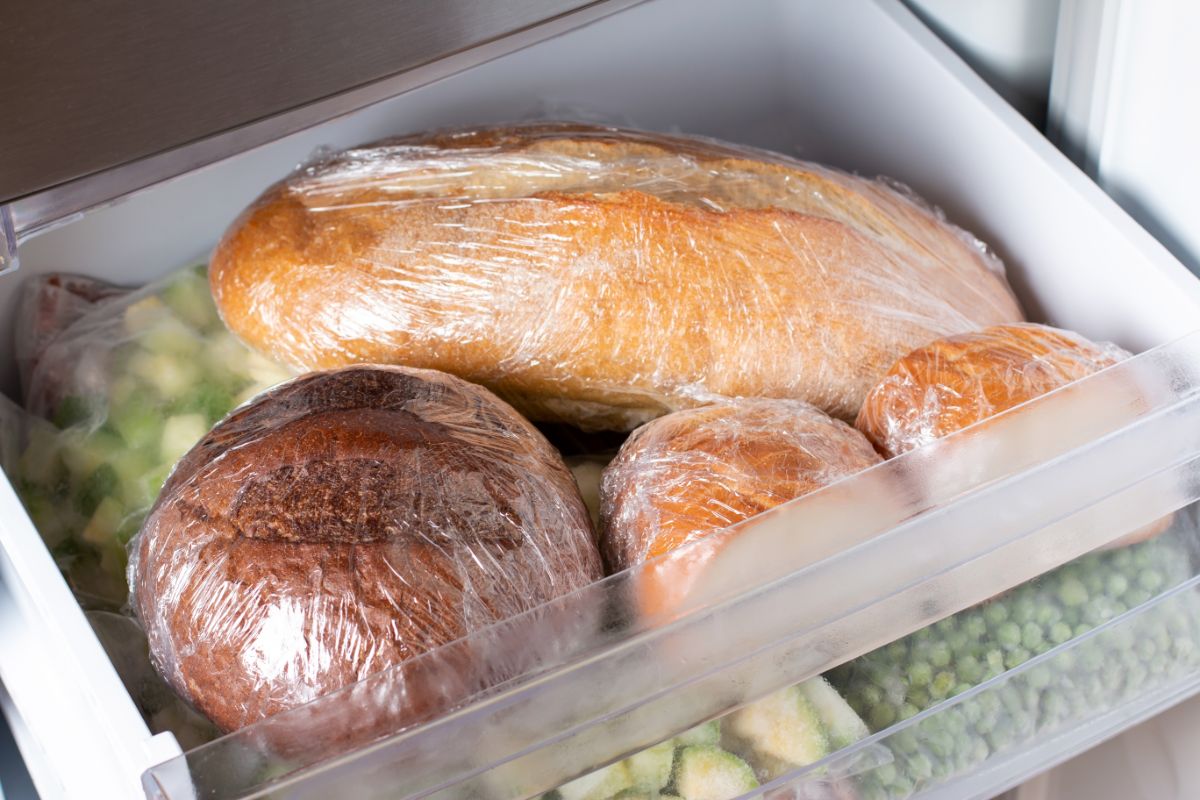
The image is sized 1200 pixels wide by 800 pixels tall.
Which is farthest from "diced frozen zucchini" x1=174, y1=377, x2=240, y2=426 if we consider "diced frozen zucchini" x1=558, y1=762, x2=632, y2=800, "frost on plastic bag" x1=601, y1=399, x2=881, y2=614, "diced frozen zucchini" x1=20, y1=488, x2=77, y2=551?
"diced frozen zucchini" x1=558, y1=762, x2=632, y2=800

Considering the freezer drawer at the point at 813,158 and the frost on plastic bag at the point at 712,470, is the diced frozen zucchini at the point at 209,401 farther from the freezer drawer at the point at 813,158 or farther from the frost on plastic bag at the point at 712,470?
the frost on plastic bag at the point at 712,470

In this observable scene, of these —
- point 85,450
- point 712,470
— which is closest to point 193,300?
point 85,450

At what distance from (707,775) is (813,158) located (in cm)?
62

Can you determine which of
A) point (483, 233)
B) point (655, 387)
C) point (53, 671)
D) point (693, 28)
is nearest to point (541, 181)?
point (483, 233)

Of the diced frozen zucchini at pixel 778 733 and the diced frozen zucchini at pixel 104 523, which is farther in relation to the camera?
the diced frozen zucchini at pixel 104 523

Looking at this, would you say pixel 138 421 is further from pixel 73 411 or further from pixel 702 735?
pixel 702 735

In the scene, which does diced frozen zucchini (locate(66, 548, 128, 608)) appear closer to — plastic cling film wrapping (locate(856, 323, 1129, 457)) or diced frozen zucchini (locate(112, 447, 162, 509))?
diced frozen zucchini (locate(112, 447, 162, 509))

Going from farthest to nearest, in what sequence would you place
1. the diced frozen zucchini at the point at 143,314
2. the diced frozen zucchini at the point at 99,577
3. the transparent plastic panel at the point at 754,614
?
the diced frozen zucchini at the point at 143,314 < the diced frozen zucchini at the point at 99,577 < the transparent plastic panel at the point at 754,614

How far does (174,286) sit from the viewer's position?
0.91 metres

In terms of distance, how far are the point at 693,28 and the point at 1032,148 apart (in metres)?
0.32

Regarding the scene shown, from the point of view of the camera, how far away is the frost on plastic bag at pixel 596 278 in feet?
2.56

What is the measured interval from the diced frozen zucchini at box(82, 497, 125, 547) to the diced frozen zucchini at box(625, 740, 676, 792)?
0.40 m

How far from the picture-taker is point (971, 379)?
72cm

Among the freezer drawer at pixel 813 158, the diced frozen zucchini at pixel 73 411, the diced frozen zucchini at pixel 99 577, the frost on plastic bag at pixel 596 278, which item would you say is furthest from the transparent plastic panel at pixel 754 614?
the diced frozen zucchini at pixel 73 411
